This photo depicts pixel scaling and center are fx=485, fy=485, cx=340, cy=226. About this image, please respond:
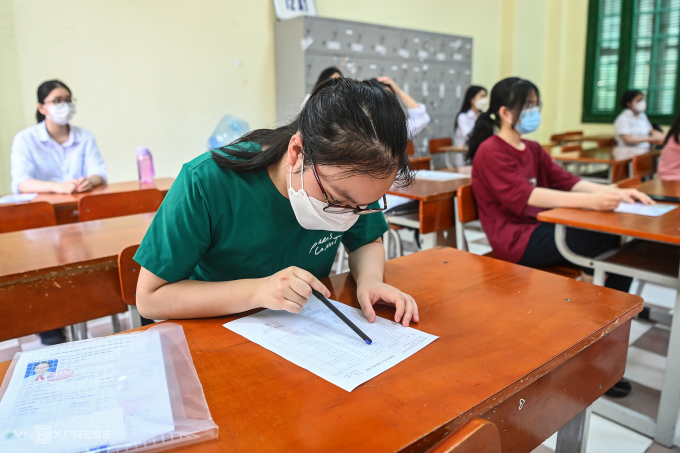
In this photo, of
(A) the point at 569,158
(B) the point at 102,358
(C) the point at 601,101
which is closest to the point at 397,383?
(B) the point at 102,358

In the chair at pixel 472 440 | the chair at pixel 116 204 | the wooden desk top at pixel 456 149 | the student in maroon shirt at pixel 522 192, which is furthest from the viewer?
the wooden desk top at pixel 456 149

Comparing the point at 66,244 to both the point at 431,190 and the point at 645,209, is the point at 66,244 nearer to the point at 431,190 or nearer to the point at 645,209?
the point at 431,190

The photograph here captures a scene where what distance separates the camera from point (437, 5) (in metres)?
5.73

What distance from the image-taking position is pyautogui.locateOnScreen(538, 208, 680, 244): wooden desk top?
138 cm

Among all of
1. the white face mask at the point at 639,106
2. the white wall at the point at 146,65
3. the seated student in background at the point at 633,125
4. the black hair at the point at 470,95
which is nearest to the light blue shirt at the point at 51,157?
the white wall at the point at 146,65

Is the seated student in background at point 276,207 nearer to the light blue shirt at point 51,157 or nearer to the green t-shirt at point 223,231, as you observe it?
the green t-shirt at point 223,231

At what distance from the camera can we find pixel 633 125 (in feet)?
18.0

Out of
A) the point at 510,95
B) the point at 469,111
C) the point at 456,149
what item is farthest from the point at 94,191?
the point at 469,111

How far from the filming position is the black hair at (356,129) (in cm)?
77

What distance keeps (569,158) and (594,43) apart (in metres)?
3.68

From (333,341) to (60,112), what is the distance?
260 cm

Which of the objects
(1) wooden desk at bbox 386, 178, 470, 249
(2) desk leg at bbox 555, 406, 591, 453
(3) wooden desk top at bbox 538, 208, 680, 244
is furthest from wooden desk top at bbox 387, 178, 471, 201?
(2) desk leg at bbox 555, 406, 591, 453

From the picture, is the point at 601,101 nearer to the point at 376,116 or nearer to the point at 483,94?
the point at 483,94

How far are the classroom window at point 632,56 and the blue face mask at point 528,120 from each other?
528 centimetres
